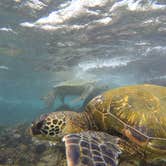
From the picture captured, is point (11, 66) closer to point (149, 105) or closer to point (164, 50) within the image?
point (164, 50)

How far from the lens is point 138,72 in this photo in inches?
917

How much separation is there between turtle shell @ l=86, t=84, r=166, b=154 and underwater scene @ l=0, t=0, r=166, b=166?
2 cm

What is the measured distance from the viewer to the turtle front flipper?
8.28 feet

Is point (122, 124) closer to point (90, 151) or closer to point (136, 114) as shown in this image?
point (136, 114)

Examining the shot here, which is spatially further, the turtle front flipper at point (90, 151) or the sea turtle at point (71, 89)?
the sea turtle at point (71, 89)

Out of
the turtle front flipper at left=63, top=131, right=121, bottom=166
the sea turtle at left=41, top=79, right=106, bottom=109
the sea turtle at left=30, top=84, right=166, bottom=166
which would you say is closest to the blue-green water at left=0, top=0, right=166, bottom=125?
the sea turtle at left=41, top=79, right=106, bottom=109

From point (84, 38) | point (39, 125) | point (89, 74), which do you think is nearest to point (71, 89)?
point (84, 38)

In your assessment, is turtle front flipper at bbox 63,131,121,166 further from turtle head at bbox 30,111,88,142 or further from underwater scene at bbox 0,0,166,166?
turtle head at bbox 30,111,88,142

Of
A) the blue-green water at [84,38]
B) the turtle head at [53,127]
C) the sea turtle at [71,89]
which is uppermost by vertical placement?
the blue-green water at [84,38]

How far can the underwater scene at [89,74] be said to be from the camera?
354 cm

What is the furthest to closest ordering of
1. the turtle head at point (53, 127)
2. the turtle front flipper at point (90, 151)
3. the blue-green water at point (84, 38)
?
the blue-green water at point (84, 38) → the turtle head at point (53, 127) → the turtle front flipper at point (90, 151)

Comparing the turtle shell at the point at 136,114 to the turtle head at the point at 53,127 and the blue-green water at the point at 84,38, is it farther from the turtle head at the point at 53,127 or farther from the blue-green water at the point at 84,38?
the blue-green water at the point at 84,38

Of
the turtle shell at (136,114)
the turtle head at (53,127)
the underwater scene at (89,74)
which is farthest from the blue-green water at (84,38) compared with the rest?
the turtle head at (53,127)

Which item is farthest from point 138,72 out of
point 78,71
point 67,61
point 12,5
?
point 12,5
